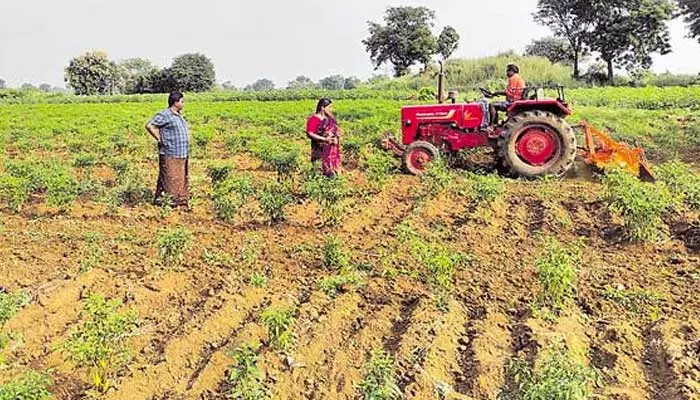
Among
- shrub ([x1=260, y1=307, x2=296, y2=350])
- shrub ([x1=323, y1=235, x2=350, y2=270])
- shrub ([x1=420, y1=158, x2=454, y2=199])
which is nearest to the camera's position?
shrub ([x1=260, y1=307, x2=296, y2=350])

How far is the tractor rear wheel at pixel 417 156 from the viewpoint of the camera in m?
11.3

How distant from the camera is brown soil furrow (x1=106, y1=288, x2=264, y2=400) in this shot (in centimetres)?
415

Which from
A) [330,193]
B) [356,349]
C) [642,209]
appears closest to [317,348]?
[356,349]

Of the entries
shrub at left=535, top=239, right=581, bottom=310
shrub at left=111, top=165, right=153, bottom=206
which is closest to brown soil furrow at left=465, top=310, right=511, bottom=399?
shrub at left=535, top=239, right=581, bottom=310

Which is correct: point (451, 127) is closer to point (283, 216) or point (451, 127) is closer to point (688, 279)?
point (283, 216)

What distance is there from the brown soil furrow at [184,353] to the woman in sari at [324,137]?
3985 mm

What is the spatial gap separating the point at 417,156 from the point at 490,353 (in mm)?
6952

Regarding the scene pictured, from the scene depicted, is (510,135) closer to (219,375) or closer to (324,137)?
(324,137)

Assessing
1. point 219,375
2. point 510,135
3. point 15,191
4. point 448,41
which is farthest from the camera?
point 448,41

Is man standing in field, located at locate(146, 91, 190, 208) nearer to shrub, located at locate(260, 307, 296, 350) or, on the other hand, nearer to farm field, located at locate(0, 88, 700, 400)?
farm field, located at locate(0, 88, 700, 400)

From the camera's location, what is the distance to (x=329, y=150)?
373 inches

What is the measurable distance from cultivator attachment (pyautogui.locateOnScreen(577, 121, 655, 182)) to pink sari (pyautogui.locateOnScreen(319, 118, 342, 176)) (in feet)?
12.2

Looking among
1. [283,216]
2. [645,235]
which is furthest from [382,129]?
[645,235]

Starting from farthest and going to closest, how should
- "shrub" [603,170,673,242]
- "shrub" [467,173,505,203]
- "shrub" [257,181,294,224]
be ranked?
1. "shrub" [467,173,505,203]
2. "shrub" [257,181,294,224]
3. "shrub" [603,170,673,242]
